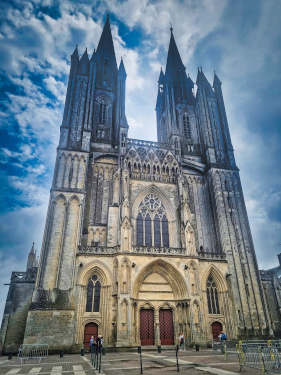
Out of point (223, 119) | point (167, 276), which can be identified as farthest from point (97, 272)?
point (223, 119)

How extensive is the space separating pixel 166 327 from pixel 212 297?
4564mm

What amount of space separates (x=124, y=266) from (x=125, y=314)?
3261 millimetres

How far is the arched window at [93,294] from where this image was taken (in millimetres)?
19172

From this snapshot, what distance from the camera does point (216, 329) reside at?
807 inches

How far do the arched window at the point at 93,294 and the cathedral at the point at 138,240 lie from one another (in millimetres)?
71

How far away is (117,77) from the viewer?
114 feet

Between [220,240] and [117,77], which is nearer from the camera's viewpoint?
[220,240]

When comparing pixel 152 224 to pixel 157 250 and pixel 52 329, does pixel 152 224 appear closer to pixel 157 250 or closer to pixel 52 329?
pixel 157 250

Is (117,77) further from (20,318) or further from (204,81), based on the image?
(20,318)

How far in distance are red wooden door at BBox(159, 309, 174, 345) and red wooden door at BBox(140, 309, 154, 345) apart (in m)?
0.75

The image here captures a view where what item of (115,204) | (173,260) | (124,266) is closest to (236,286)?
(173,260)

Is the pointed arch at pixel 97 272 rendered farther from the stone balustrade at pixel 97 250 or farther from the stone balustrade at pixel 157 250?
the stone balustrade at pixel 157 250

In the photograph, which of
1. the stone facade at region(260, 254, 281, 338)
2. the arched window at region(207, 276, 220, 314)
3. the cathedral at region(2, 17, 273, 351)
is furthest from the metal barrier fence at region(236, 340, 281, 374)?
the stone facade at region(260, 254, 281, 338)

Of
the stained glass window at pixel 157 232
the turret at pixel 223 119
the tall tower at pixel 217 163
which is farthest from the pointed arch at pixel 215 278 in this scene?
the turret at pixel 223 119
